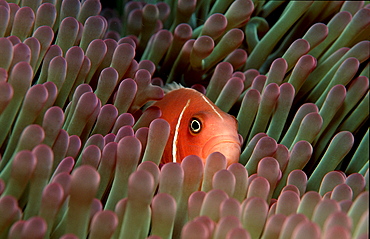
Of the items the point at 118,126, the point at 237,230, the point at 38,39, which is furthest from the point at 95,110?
the point at 237,230

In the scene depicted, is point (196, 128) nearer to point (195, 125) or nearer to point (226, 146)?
point (195, 125)

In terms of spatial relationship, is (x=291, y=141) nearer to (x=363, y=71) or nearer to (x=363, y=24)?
(x=363, y=71)

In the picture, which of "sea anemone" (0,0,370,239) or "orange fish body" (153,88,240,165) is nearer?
"sea anemone" (0,0,370,239)

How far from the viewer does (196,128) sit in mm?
1373

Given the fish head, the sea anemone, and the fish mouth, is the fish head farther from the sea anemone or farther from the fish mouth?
the sea anemone

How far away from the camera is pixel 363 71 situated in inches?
70.1

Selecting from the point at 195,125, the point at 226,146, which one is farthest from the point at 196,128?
the point at 226,146

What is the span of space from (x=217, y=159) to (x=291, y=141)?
532 millimetres

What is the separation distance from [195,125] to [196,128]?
0.04 ft

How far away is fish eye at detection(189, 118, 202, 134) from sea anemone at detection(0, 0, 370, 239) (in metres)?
0.17

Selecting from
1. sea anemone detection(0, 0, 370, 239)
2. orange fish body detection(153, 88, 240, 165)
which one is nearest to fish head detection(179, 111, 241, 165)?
orange fish body detection(153, 88, 240, 165)

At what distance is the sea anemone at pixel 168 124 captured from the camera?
3.05ft

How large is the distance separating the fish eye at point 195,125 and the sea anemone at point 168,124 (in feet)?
0.55

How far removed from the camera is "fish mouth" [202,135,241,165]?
50.1 inches
